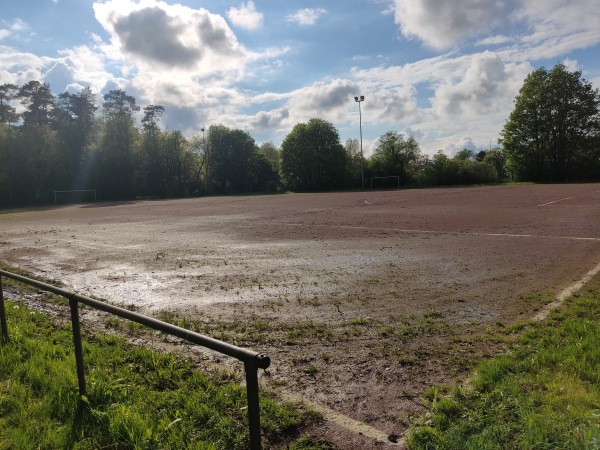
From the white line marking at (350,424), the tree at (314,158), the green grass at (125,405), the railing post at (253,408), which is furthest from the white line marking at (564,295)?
the tree at (314,158)

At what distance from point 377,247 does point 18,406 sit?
29.9ft

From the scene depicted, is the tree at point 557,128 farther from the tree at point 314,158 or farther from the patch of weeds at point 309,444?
the patch of weeds at point 309,444

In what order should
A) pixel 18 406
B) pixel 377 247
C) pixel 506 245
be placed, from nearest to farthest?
1. pixel 18 406
2. pixel 506 245
3. pixel 377 247

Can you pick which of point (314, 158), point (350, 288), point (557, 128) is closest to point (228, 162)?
point (314, 158)

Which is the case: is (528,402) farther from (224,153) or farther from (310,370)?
(224,153)

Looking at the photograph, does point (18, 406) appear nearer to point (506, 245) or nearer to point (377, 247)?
point (377, 247)

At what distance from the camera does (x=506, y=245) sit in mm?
10766

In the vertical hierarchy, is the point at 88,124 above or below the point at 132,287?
above

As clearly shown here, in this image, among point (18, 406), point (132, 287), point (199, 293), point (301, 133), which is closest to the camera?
point (18, 406)

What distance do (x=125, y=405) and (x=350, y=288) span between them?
14.4 ft

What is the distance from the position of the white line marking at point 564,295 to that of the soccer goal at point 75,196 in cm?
5559

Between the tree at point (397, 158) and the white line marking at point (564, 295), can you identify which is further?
the tree at point (397, 158)

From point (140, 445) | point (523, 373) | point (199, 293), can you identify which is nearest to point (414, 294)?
point (523, 373)

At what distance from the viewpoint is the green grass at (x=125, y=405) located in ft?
10.1
